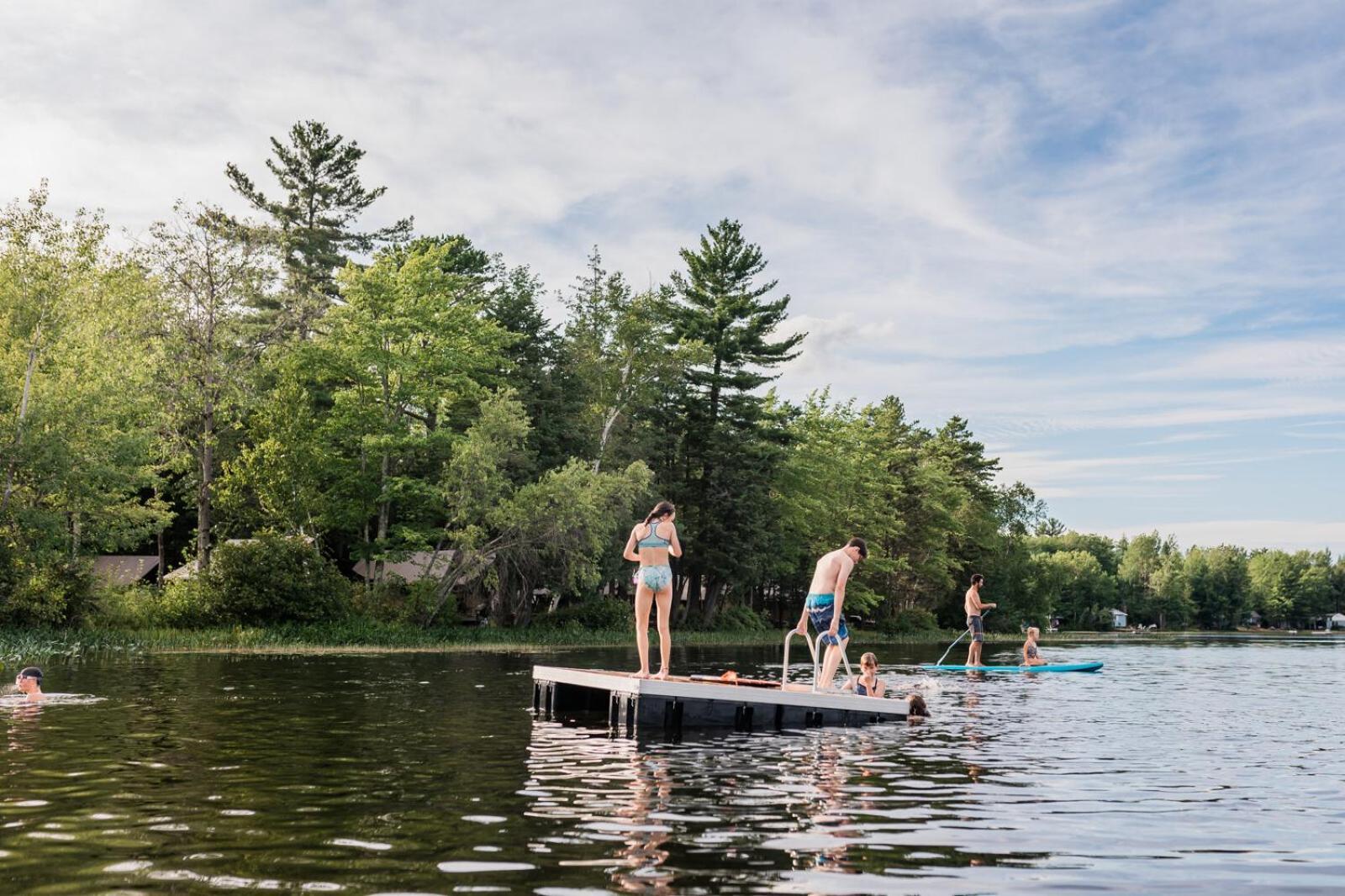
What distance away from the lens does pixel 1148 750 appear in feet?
49.0

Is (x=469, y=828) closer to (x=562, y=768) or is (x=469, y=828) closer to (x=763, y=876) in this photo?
(x=763, y=876)

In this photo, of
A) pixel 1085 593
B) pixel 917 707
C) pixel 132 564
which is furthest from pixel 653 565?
pixel 1085 593

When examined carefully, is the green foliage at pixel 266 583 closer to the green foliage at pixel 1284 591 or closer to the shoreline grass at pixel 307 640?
the shoreline grass at pixel 307 640

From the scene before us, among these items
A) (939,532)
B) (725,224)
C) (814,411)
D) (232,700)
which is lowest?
(232,700)

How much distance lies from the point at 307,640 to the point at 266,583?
2.78 metres

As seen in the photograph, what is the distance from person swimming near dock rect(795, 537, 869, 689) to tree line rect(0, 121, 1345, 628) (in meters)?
27.6

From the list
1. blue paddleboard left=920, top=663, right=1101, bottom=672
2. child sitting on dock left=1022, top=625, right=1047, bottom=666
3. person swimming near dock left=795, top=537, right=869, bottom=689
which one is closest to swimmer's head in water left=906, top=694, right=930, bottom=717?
person swimming near dock left=795, top=537, right=869, bottom=689

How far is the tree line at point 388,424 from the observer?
39750 millimetres

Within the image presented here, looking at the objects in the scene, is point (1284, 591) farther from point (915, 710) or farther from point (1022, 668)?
point (915, 710)

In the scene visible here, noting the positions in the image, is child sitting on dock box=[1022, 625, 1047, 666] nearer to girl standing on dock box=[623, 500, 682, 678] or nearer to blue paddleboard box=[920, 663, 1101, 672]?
blue paddleboard box=[920, 663, 1101, 672]

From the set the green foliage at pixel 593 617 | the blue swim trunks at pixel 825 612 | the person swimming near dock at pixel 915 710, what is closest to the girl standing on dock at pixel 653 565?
the blue swim trunks at pixel 825 612

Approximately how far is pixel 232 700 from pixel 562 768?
30.7 feet

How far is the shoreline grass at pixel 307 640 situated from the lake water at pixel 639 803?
574 inches

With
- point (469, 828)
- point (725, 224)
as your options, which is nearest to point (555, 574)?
point (725, 224)
